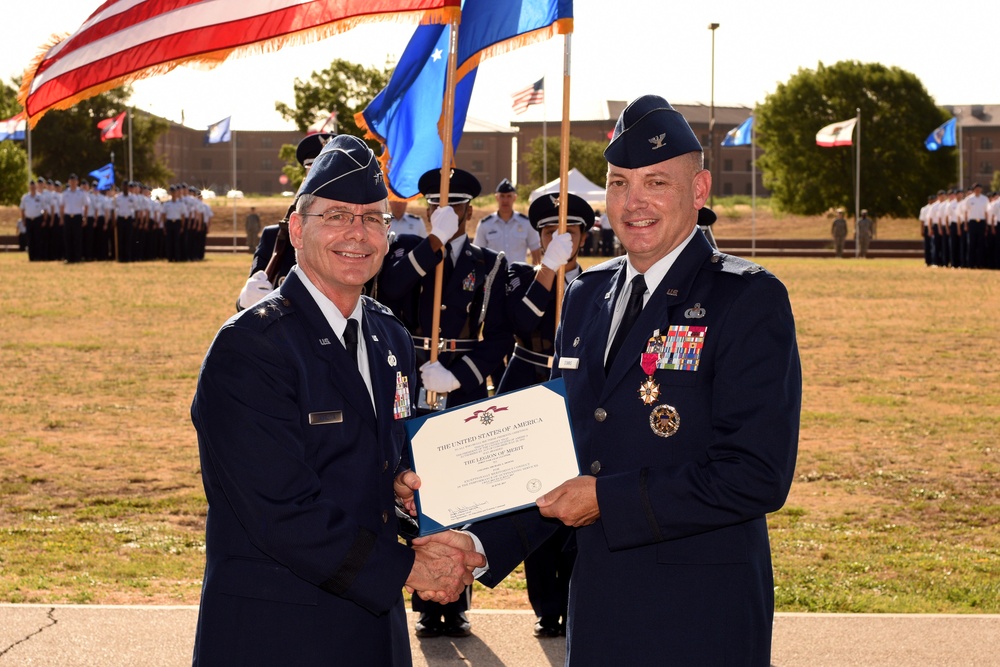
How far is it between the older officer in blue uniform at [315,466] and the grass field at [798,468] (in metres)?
3.59

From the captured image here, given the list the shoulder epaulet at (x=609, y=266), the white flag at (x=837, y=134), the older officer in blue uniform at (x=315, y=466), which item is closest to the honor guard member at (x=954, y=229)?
the white flag at (x=837, y=134)

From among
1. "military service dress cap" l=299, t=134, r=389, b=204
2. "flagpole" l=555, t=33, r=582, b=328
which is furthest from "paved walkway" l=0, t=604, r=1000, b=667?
"military service dress cap" l=299, t=134, r=389, b=204

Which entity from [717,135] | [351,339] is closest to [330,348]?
[351,339]

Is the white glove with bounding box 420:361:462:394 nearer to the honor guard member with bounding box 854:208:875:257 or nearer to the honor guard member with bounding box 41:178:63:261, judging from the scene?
the honor guard member with bounding box 41:178:63:261

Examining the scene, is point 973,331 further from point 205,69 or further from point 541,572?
point 205,69

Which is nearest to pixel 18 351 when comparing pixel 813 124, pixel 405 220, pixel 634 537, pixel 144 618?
pixel 405 220

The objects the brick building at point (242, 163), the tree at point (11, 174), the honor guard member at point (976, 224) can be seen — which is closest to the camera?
the honor guard member at point (976, 224)

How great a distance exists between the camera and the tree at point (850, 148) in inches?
3086

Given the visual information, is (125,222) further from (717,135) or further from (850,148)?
(717,135)

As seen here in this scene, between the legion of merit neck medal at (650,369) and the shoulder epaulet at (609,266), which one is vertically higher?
the shoulder epaulet at (609,266)

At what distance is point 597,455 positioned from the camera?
333cm

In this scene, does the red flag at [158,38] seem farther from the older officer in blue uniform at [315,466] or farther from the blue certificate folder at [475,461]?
the blue certificate folder at [475,461]

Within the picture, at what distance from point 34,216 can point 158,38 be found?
121 ft

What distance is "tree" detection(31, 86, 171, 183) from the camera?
88312 millimetres
